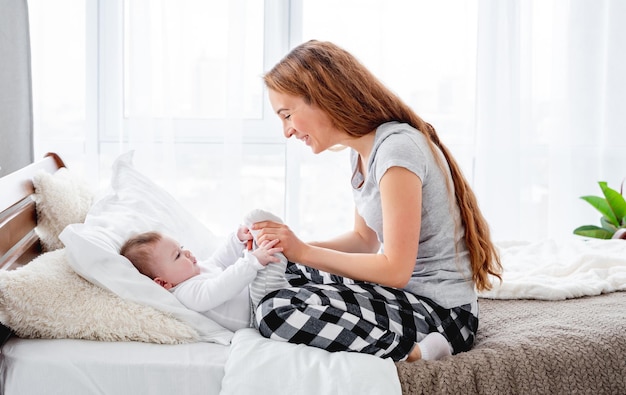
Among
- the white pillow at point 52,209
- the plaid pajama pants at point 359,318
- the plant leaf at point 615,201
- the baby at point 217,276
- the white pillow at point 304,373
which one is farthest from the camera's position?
the plant leaf at point 615,201

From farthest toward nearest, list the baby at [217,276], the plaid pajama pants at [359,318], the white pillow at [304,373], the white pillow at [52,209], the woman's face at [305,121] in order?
the white pillow at [52,209] < the woman's face at [305,121] < the baby at [217,276] < the plaid pajama pants at [359,318] < the white pillow at [304,373]

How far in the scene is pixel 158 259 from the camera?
5.26 feet

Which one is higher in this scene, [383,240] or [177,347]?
[383,240]

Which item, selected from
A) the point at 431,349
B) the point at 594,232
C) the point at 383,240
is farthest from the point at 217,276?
the point at 594,232

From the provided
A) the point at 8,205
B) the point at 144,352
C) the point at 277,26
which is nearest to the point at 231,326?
the point at 144,352

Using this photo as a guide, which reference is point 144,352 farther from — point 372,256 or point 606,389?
point 606,389

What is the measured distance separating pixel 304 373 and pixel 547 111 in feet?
7.83

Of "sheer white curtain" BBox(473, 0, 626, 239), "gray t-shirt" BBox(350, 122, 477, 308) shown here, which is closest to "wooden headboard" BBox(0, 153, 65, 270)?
"gray t-shirt" BBox(350, 122, 477, 308)

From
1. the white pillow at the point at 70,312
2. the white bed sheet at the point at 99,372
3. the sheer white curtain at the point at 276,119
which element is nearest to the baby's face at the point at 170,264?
the white pillow at the point at 70,312

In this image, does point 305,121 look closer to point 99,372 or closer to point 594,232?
point 99,372

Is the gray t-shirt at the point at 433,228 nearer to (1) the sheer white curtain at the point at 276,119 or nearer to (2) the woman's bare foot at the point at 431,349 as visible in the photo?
(2) the woman's bare foot at the point at 431,349

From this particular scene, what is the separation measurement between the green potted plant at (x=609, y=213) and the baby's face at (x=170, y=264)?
196 centimetres

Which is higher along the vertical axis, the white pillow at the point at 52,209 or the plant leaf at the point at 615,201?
the white pillow at the point at 52,209

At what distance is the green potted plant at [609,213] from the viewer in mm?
2914
